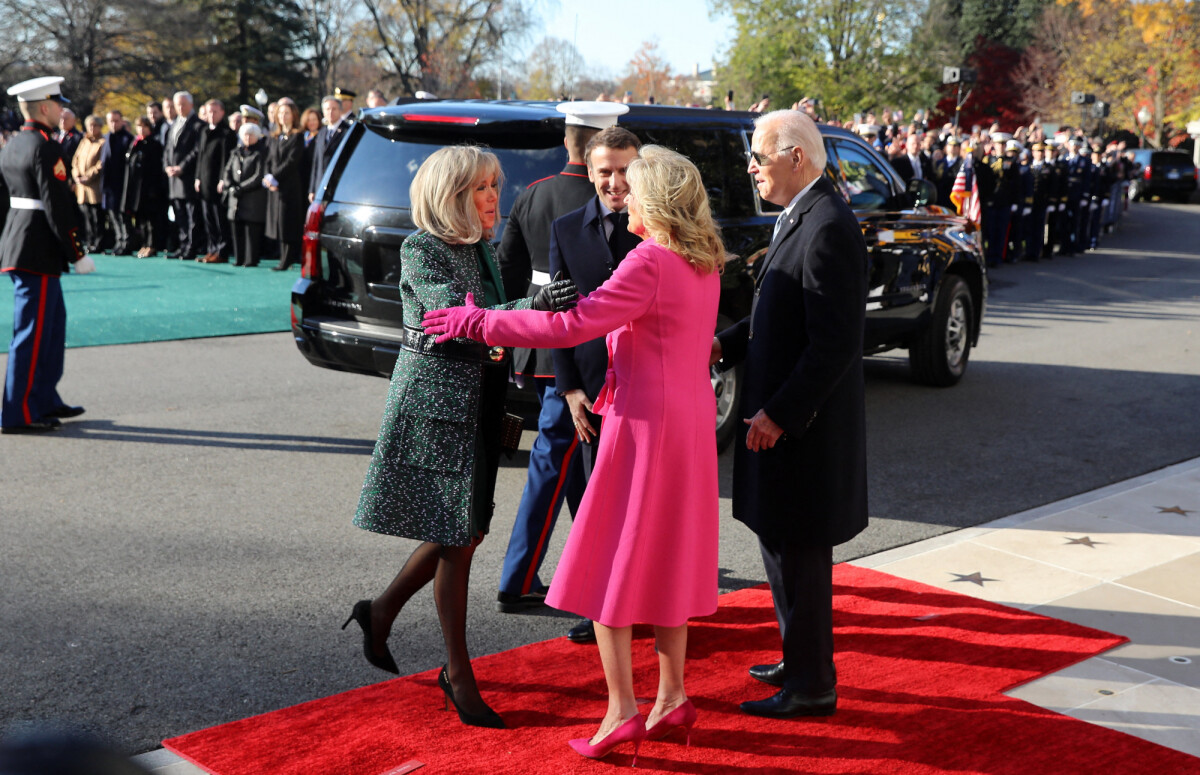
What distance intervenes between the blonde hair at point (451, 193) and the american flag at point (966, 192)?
1525 cm

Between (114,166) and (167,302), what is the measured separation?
5.76m

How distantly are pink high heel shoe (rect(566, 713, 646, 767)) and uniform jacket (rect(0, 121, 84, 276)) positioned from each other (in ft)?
17.4

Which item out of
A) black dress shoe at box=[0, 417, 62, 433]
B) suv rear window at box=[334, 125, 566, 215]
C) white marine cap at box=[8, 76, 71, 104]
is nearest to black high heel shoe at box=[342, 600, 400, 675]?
suv rear window at box=[334, 125, 566, 215]

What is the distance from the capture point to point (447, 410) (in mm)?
3551

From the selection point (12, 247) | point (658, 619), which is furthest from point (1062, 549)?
point (12, 247)

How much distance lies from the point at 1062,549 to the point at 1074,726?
1940 millimetres

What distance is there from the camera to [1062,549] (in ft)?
17.9

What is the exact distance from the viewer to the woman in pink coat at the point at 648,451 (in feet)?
10.8

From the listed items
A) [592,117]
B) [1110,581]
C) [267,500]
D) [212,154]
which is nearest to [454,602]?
[592,117]

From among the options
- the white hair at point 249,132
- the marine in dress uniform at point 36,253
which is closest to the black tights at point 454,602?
the marine in dress uniform at point 36,253

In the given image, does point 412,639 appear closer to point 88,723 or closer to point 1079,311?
point 88,723

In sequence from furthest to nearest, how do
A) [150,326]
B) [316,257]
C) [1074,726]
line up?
[150,326]
[316,257]
[1074,726]

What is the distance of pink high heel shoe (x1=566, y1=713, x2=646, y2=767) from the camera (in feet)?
11.0

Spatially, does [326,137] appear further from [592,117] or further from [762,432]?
[762,432]
